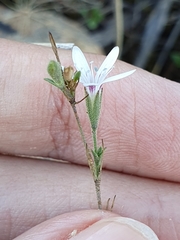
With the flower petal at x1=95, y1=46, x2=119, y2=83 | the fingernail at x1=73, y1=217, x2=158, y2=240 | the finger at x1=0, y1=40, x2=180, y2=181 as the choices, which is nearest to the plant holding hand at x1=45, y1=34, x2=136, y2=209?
the flower petal at x1=95, y1=46, x2=119, y2=83

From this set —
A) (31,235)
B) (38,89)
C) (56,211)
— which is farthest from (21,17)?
(31,235)

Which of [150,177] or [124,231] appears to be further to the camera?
[150,177]

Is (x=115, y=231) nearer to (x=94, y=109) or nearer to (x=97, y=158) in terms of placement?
(x=97, y=158)

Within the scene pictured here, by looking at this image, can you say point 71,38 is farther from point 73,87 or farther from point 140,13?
point 73,87

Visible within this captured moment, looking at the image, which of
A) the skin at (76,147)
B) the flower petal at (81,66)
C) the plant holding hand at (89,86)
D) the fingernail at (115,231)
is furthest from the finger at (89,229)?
the flower petal at (81,66)

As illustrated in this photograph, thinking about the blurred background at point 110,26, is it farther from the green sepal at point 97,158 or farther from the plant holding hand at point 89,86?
the green sepal at point 97,158

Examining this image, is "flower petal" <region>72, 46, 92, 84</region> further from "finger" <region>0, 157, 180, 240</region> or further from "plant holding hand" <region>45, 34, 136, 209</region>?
"finger" <region>0, 157, 180, 240</region>

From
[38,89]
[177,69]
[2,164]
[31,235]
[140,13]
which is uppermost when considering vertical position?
[140,13]

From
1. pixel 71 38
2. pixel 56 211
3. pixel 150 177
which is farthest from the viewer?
pixel 71 38
